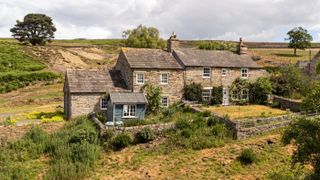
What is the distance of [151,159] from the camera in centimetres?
2645

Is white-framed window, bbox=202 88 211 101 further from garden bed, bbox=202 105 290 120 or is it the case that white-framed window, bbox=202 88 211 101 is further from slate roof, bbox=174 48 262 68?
slate roof, bbox=174 48 262 68

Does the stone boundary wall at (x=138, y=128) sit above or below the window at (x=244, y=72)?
below

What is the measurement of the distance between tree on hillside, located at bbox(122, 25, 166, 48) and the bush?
53099 mm

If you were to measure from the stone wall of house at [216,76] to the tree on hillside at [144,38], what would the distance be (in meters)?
37.5

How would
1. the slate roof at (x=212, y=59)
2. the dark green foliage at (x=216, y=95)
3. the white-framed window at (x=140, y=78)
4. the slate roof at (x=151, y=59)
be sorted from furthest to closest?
the dark green foliage at (x=216, y=95) → the slate roof at (x=212, y=59) → the slate roof at (x=151, y=59) → the white-framed window at (x=140, y=78)

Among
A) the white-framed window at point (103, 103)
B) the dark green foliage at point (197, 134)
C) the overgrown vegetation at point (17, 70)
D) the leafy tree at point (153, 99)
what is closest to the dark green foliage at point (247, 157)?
the dark green foliage at point (197, 134)

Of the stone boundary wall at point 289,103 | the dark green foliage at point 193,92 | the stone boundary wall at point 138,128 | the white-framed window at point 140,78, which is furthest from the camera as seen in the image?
the dark green foliage at point 193,92

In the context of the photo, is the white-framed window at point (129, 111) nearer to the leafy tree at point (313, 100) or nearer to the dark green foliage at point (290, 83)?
the dark green foliage at point (290, 83)

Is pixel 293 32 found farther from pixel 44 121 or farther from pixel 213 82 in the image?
pixel 44 121

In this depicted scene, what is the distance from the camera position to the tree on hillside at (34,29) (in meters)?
95.6

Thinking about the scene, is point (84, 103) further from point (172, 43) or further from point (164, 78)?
point (172, 43)

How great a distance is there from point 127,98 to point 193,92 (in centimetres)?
884

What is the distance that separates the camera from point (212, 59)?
1758 inches

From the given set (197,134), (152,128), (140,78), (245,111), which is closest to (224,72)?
(245,111)
